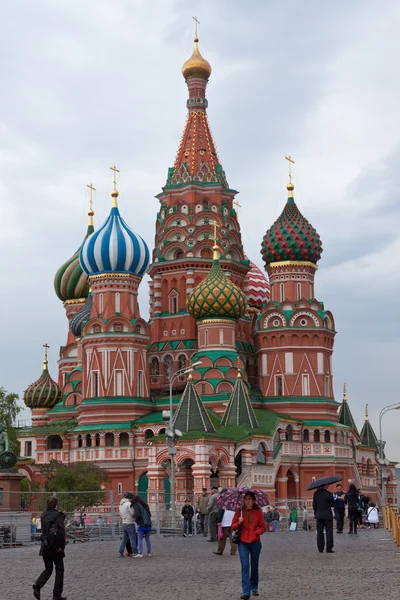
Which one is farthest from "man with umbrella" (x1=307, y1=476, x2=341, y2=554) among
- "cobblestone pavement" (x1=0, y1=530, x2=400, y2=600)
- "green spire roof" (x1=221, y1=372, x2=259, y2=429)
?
"green spire roof" (x1=221, y1=372, x2=259, y2=429)

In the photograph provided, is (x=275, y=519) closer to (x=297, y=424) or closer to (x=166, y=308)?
(x=297, y=424)

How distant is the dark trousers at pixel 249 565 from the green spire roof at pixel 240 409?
37.5 m

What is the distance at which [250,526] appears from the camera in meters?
13.4

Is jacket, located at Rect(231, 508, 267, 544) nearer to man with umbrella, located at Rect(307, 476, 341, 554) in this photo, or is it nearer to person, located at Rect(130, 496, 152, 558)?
man with umbrella, located at Rect(307, 476, 341, 554)

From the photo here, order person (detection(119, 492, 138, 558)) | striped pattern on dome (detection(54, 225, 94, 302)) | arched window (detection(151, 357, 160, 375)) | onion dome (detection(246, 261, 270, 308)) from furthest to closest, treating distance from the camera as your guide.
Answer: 1. striped pattern on dome (detection(54, 225, 94, 302))
2. onion dome (detection(246, 261, 270, 308))
3. arched window (detection(151, 357, 160, 375))
4. person (detection(119, 492, 138, 558))

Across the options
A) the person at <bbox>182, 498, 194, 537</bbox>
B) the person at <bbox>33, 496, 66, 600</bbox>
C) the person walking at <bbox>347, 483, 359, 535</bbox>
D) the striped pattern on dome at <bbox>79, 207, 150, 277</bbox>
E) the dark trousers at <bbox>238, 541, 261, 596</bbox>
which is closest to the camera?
the dark trousers at <bbox>238, 541, 261, 596</bbox>

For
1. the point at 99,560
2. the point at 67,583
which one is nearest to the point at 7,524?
the point at 99,560

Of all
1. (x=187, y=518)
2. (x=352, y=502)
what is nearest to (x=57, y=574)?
(x=352, y=502)

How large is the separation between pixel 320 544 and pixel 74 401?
42.3 m

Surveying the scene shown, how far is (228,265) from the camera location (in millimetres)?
Answer: 59750

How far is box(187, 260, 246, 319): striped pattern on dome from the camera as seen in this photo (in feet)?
176

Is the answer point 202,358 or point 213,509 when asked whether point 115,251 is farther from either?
point 213,509

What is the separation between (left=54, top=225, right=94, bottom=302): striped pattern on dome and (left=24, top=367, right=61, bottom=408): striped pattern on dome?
5857mm

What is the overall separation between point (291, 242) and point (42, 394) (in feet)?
66.2
